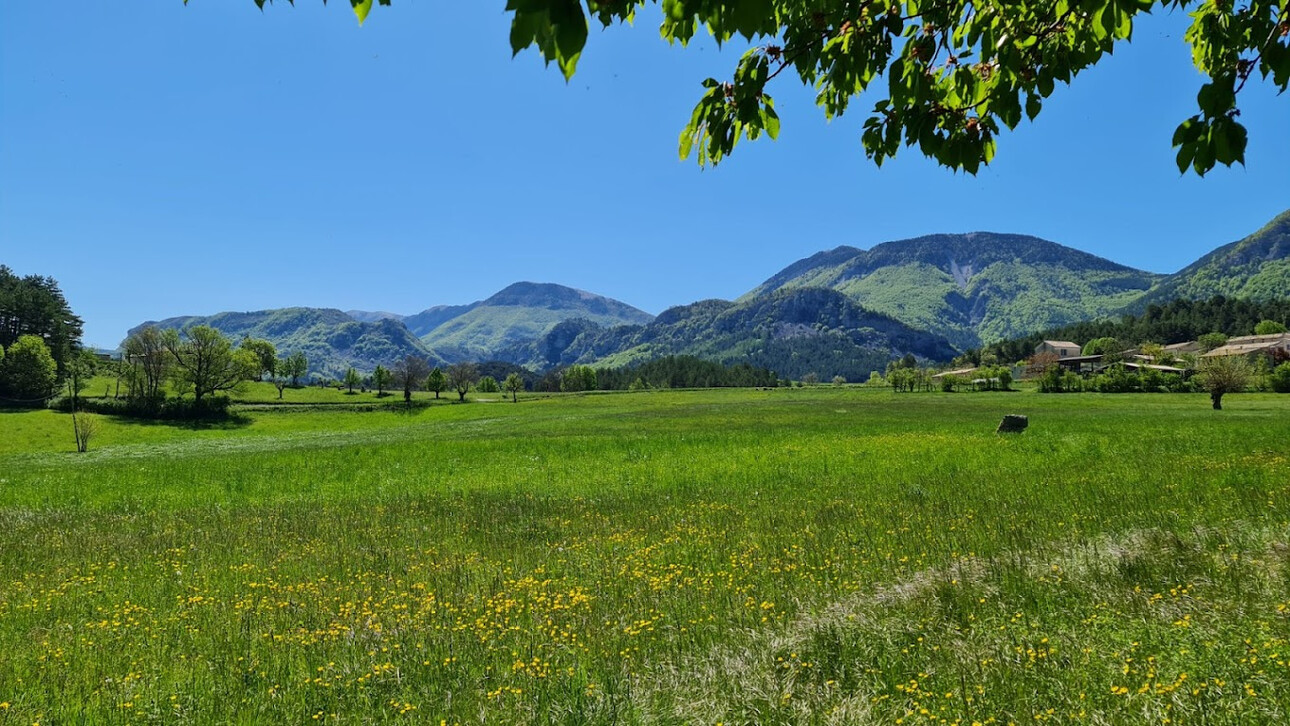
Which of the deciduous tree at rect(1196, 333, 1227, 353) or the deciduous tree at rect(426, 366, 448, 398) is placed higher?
the deciduous tree at rect(1196, 333, 1227, 353)

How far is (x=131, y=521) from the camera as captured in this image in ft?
51.6

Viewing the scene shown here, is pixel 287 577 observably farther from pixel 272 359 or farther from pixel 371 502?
pixel 272 359

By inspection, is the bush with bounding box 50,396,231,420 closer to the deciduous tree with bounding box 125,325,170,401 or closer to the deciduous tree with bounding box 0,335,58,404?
the deciduous tree with bounding box 125,325,170,401

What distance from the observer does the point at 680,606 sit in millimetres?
7832

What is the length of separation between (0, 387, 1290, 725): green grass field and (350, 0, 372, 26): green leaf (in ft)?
17.5

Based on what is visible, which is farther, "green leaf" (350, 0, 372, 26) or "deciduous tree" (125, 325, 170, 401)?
"deciduous tree" (125, 325, 170, 401)

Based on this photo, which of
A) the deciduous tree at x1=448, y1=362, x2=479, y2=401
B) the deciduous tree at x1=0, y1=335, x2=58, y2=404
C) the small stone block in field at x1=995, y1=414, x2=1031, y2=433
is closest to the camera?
the small stone block in field at x1=995, y1=414, x2=1031, y2=433

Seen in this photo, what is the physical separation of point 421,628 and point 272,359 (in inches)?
7861

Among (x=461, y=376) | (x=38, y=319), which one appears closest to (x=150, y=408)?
(x=38, y=319)

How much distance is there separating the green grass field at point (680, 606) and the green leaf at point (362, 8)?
17.5ft

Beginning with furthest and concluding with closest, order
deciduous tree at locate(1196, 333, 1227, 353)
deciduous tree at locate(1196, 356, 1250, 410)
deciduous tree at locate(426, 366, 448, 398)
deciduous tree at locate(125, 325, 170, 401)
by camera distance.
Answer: deciduous tree at locate(1196, 333, 1227, 353) → deciduous tree at locate(426, 366, 448, 398) → deciduous tree at locate(125, 325, 170, 401) → deciduous tree at locate(1196, 356, 1250, 410)

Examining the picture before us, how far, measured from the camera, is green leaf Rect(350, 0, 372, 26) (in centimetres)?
268

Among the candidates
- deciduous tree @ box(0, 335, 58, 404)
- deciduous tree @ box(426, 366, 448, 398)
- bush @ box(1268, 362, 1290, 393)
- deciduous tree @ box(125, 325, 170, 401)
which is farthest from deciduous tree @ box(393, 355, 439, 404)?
bush @ box(1268, 362, 1290, 393)

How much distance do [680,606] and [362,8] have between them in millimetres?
7425
